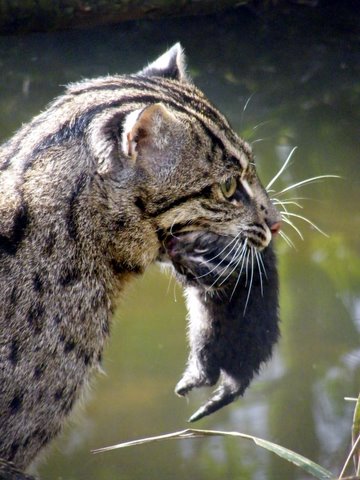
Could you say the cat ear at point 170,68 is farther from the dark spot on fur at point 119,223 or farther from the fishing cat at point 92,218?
the dark spot on fur at point 119,223

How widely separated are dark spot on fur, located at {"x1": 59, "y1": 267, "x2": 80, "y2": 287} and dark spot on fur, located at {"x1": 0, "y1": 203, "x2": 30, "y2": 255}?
0.87 ft

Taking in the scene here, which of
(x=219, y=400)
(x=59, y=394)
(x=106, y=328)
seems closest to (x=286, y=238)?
(x=219, y=400)

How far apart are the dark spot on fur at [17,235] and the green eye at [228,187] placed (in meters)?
1.00

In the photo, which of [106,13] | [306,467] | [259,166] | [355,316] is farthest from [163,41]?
[306,467]

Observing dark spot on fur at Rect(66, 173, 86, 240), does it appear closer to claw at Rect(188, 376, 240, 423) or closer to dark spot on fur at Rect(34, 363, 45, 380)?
dark spot on fur at Rect(34, 363, 45, 380)

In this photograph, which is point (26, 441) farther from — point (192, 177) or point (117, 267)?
point (192, 177)

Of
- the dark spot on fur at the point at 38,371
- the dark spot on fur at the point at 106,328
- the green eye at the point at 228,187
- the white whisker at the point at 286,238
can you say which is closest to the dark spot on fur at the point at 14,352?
the dark spot on fur at the point at 38,371

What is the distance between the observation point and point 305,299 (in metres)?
7.10

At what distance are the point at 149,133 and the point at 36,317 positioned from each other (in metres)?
1.06

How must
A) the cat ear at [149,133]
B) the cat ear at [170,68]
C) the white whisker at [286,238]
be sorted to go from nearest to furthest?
the cat ear at [149,133], the cat ear at [170,68], the white whisker at [286,238]

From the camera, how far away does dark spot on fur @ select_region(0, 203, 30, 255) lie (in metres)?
4.66

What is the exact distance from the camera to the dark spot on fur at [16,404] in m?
4.60

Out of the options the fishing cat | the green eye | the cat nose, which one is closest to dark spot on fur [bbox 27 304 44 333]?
the fishing cat

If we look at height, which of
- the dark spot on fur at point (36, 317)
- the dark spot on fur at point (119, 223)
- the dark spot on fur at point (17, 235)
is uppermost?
the dark spot on fur at point (17, 235)
